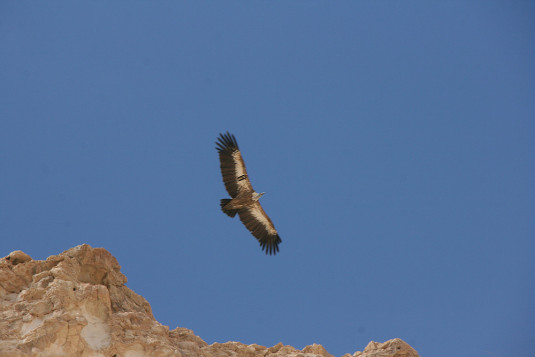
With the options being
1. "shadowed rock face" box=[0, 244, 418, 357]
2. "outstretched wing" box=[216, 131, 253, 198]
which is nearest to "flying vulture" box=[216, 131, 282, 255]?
"outstretched wing" box=[216, 131, 253, 198]

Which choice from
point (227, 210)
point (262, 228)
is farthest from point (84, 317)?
point (262, 228)

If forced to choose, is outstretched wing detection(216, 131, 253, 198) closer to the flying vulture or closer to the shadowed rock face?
the flying vulture

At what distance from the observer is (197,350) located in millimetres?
11828

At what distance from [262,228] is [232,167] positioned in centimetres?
260

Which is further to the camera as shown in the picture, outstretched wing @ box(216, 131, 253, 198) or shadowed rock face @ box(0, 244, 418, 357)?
outstretched wing @ box(216, 131, 253, 198)

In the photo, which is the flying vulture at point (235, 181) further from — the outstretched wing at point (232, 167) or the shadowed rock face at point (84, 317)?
the shadowed rock face at point (84, 317)

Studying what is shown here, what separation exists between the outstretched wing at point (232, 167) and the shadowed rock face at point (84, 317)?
6910mm

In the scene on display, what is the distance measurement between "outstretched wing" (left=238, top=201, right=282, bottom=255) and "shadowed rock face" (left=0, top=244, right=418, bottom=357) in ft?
24.1

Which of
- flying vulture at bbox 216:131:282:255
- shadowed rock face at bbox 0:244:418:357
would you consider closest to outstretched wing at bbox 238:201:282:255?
flying vulture at bbox 216:131:282:255

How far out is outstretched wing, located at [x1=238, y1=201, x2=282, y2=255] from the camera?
780 inches

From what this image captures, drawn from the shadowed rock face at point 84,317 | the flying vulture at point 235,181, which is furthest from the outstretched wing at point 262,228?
the shadowed rock face at point 84,317

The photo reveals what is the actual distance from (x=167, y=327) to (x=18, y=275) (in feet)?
10.2

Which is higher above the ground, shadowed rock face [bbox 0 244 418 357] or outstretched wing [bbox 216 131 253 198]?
outstretched wing [bbox 216 131 253 198]

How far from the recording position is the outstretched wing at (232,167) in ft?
61.8
